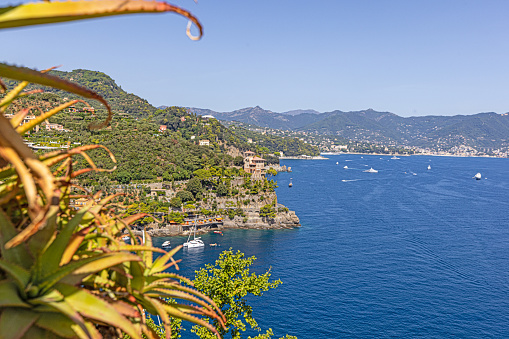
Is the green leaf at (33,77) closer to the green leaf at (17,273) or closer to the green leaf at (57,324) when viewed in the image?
the green leaf at (17,273)

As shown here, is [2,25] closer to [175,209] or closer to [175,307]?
[175,307]

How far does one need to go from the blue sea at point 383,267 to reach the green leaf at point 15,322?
31686mm

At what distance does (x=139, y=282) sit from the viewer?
9.42ft

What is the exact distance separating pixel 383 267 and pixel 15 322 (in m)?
48.5

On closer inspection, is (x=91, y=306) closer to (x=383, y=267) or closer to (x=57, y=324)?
(x=57, y=324)

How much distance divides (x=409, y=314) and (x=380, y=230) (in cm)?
2737

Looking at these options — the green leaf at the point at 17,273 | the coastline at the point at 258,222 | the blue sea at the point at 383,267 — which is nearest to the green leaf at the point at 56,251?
the green leaf at the point at 17,273

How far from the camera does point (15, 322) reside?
6.45 ft

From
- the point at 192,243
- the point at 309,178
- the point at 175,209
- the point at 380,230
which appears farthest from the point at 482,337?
the point at 309,178

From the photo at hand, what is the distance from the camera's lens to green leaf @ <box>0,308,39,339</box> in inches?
75.4

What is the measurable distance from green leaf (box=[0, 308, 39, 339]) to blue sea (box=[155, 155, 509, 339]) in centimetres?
3169

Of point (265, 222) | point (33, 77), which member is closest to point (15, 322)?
point (33, 77)

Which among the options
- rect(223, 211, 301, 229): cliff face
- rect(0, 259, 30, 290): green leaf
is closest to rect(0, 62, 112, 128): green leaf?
rect(0, 259, 30, 290): green leaf

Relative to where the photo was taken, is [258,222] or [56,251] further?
[258,222]
